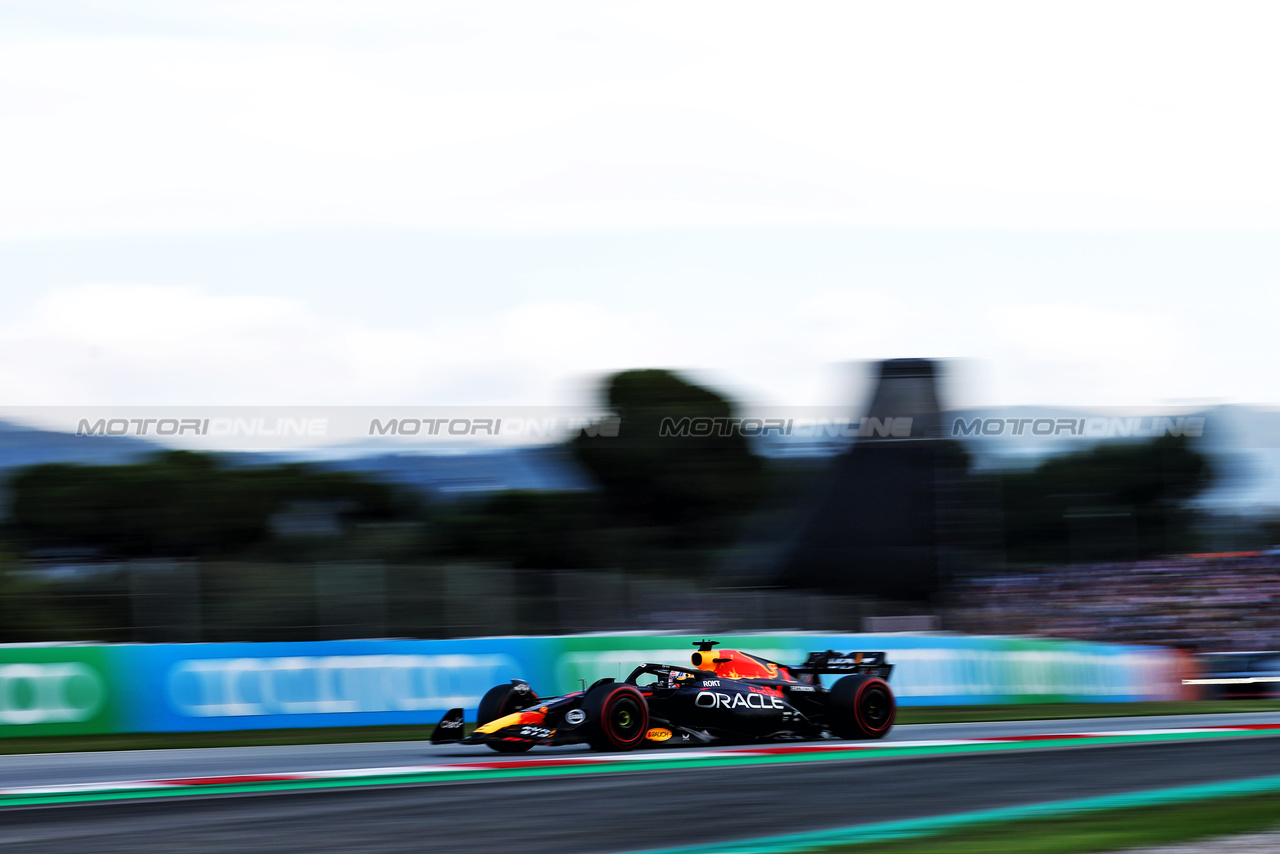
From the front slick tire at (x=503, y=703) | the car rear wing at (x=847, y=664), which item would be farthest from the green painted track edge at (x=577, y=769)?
the car rear wing at (x=847, y=664)

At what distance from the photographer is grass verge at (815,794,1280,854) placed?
536 cm

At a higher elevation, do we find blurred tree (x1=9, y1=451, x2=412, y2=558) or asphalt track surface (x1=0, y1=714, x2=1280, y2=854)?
blurred tree (x1=9, y1=451, x2=412, y2=558)

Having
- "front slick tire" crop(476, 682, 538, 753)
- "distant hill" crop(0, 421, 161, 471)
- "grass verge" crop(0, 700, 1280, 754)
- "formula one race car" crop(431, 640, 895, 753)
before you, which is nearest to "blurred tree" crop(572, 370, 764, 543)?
"distant hill" crop(0, 421, 161, 471)

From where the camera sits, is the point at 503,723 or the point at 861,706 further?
the point at 861,706

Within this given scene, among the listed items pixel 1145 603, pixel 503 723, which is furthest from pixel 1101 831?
pixel 1145 603

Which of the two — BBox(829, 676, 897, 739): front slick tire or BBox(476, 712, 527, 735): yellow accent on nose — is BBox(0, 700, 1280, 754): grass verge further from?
BBox(829, 676, 897, 739): front slick tire

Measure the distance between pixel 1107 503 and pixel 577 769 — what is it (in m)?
26.9

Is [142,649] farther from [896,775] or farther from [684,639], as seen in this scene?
[896,775]

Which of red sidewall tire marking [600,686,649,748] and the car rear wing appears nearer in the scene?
red sidewall tire marking [600,686,649,748]

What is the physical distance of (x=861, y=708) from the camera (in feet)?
38.0

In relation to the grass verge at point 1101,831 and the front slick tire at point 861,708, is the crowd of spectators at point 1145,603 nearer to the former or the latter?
the front slick tire at point 861,708

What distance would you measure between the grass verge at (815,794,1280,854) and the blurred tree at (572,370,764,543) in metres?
25.2

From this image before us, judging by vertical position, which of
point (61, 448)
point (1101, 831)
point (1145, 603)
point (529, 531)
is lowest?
point (1101, 831)
